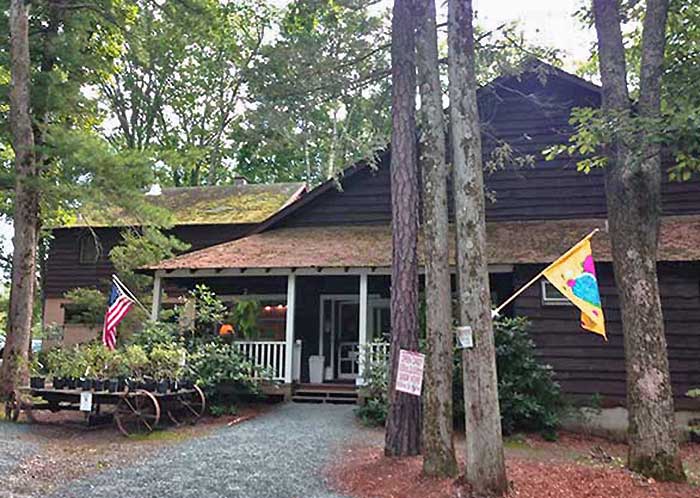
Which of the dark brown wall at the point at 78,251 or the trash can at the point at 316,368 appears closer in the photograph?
the trash can at the point at 316,368

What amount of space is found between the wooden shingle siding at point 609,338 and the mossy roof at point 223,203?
11735 mm

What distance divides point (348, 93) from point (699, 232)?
25.1ft

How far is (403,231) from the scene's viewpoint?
8.05 meters

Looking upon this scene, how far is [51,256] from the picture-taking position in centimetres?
2373

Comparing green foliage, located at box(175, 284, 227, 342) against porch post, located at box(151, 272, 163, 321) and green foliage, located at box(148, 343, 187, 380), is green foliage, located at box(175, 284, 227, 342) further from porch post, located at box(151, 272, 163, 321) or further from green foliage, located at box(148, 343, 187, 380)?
green foliage, located at box(148, 343, 187, 380)

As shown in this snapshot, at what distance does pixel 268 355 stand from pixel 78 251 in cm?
1360

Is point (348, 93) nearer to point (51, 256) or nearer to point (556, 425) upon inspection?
point (556, 425)

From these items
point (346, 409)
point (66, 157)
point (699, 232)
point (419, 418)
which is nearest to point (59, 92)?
point (66, 157)

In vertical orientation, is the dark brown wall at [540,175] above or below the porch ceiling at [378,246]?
above

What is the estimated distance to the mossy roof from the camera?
72.7 ft

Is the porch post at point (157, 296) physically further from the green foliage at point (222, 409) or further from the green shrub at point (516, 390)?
the green shrub at point (516, 390)

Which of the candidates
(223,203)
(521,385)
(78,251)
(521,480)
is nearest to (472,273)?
(521,480)

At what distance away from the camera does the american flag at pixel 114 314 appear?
37.2 ft

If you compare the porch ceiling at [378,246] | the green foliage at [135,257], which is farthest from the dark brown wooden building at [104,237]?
the porch ceiling at [378,246]
